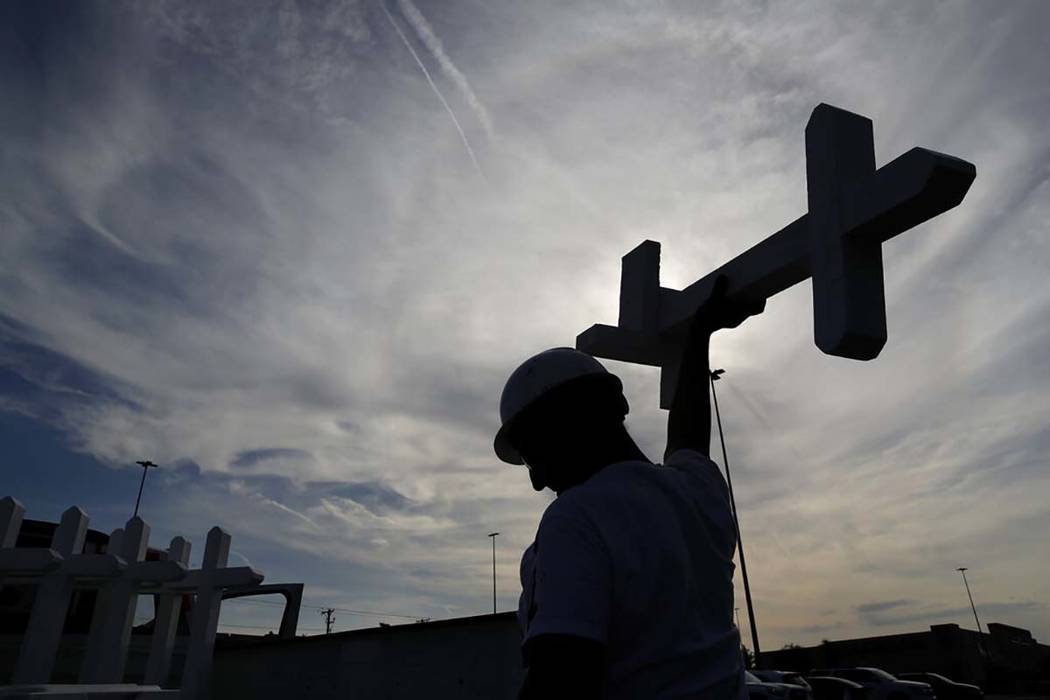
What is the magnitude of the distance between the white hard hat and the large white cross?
677mm

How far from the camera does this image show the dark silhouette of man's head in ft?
5.54

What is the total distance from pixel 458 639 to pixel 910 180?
388 inches

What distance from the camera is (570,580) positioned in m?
1.29

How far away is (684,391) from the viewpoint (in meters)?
2.14

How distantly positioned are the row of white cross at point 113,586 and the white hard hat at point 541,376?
10.7 m

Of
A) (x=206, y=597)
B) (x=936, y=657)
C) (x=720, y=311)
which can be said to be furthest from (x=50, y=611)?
(x=936, y=657)

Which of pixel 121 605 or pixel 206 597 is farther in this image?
pixel 206 597

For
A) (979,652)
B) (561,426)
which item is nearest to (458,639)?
(561,426)

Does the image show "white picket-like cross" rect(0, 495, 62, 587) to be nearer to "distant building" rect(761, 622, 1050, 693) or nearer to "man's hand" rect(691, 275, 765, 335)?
A: "man's hand" rect(691, 275, 765, 335)

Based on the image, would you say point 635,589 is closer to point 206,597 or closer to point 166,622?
point 206,597

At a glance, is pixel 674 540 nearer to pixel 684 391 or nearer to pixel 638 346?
pixel 684 391

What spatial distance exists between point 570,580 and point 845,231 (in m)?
1.24

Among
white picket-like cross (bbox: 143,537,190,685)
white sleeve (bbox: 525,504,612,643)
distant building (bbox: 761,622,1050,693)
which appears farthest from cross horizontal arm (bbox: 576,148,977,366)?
distant building (bbox: 761,622,1050,693)

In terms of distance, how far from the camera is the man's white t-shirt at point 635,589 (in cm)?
129
